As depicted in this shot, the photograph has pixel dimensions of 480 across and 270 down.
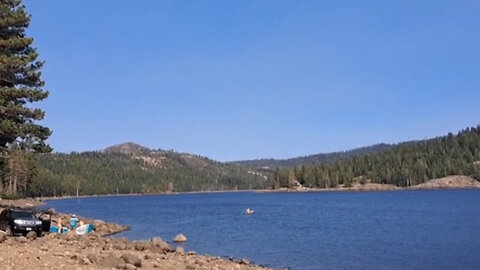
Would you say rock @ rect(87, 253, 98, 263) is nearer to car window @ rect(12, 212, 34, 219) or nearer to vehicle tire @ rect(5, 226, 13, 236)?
vehicle tire @ rect(5, 226, 13, 236)

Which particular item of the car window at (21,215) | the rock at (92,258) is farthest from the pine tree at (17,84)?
the rock at (92,258)

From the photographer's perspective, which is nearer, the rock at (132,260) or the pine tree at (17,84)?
the rock at (132,260)

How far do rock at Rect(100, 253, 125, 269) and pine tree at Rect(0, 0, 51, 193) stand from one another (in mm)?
25105

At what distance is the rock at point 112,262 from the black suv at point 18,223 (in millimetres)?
16880

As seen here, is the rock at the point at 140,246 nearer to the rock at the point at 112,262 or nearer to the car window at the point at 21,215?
the car window at the point at 21,215

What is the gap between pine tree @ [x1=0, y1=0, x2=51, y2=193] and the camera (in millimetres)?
46469

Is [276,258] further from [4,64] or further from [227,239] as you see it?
[4,64]

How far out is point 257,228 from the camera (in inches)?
3000

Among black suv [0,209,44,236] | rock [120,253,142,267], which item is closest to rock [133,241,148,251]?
black suv [0,209,44,236]

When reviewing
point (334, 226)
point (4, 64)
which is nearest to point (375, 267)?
point (4, 64)

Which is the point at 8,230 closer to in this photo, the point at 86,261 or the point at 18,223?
the point at 18,223

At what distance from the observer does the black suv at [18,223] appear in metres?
39.2

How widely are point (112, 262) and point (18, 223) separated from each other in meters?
17.7

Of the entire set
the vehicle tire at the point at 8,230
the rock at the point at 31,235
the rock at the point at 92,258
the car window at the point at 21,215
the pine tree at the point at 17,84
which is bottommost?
the rock at the point at 92,258
